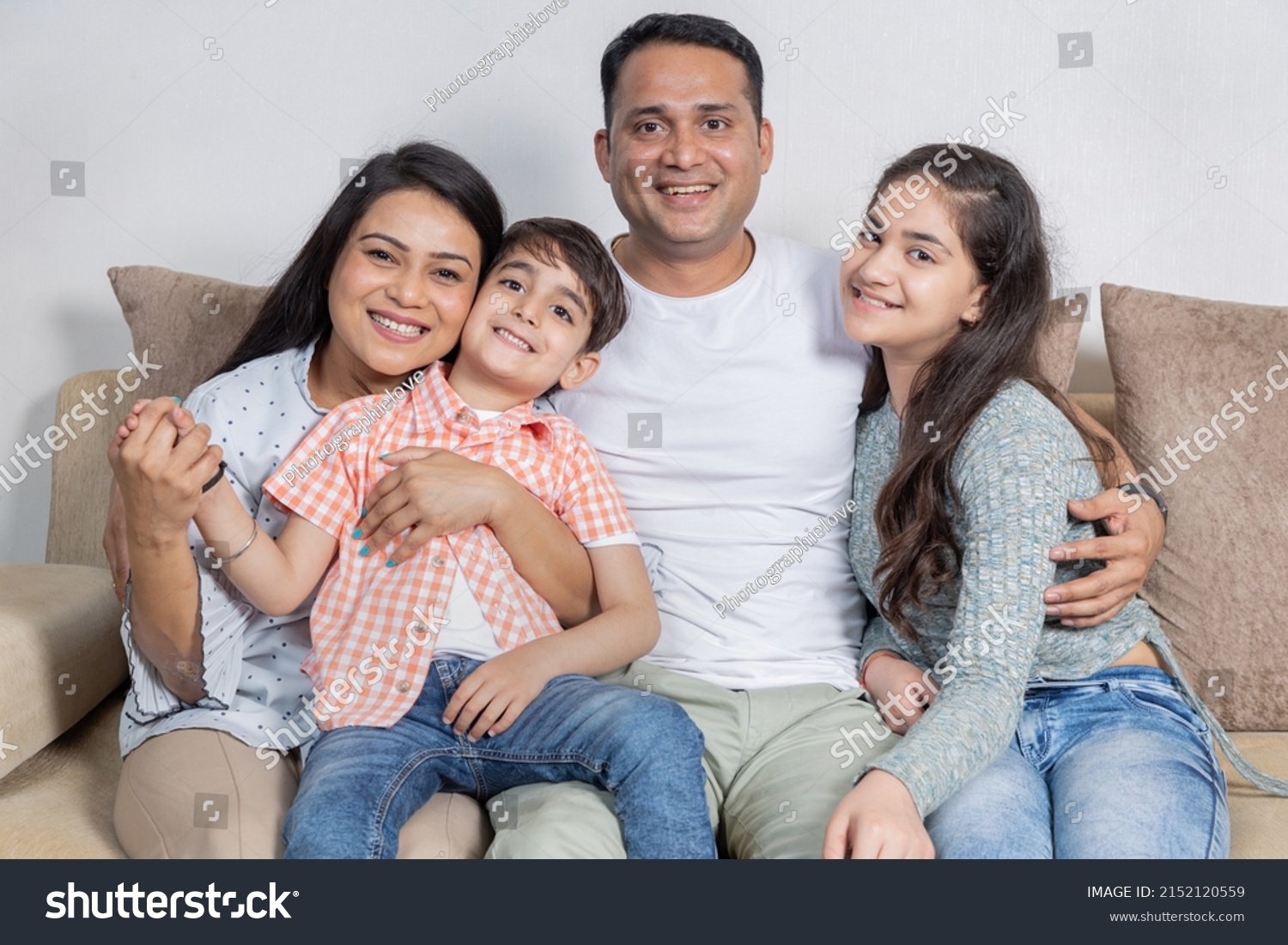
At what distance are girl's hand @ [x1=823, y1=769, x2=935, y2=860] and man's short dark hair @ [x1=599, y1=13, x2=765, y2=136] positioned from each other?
3.21 feet

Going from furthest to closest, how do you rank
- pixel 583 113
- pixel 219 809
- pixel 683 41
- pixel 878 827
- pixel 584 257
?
pixel 583 113
pixel 683 41
pixel 584 257
pixel 219 809
pixel 878 827

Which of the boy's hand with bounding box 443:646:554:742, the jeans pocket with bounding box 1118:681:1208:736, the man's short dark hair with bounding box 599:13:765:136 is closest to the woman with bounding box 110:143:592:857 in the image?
the boy's hand with bounding box 443:646:554:742

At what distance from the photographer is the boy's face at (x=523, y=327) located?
4.87ft

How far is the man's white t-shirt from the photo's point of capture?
1.58m

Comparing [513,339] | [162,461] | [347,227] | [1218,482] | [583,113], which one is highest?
[583,113]

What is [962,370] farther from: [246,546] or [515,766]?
[246,546]

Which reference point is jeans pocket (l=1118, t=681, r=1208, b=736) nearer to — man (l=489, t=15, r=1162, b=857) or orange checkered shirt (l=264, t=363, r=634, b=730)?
man (l=489, t=15, r=1162, b=857)

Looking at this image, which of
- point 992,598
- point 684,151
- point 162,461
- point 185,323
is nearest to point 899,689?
point 992,598

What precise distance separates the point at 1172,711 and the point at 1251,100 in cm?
119

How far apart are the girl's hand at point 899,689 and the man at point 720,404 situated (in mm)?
28

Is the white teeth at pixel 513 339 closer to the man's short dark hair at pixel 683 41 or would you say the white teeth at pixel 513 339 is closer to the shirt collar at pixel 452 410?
the shirt collar at pixel 452 410

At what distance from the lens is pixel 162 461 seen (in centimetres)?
123

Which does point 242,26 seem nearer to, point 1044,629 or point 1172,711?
point 1044,629

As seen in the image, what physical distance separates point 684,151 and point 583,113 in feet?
1.80
